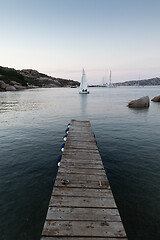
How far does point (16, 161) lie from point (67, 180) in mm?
6910

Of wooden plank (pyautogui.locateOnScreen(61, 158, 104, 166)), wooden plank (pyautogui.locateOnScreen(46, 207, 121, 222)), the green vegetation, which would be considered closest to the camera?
wooden plank (pyautogui.locateOnScreen(46, 207, 121, 222))

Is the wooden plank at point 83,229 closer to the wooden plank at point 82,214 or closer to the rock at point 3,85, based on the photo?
the wooden plank at point 82,214

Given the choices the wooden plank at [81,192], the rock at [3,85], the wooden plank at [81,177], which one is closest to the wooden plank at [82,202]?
the wooden plank at [81,192]

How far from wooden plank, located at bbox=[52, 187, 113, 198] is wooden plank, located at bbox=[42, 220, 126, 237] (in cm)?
146

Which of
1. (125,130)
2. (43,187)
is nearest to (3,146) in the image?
(43,187)

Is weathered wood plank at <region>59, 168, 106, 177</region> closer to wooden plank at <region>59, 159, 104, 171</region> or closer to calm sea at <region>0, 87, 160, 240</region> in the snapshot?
wooden plank at <region>59, 159, 104, 171</region>

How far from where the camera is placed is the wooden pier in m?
4.75

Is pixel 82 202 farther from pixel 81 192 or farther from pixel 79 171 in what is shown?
pixel 79 171


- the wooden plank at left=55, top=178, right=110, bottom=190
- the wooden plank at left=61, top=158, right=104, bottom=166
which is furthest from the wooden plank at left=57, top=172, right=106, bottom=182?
the wooden plank at left=61, top=158, right=104, bottom=166

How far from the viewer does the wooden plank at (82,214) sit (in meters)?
5.31

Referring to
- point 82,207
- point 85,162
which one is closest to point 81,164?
point 85,162

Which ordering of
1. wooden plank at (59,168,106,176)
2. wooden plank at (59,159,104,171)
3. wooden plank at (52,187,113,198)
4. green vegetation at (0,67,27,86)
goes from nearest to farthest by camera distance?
wooden plank at (52,187,113,198)
wooden plank at (59,168,106,176)
wooden plank at (59,159,104,171)
green vegetation at (0,67,27,86)

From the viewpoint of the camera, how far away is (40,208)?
7719 millimetres

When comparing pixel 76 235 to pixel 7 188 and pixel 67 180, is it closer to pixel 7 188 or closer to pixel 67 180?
pixel 67 180
